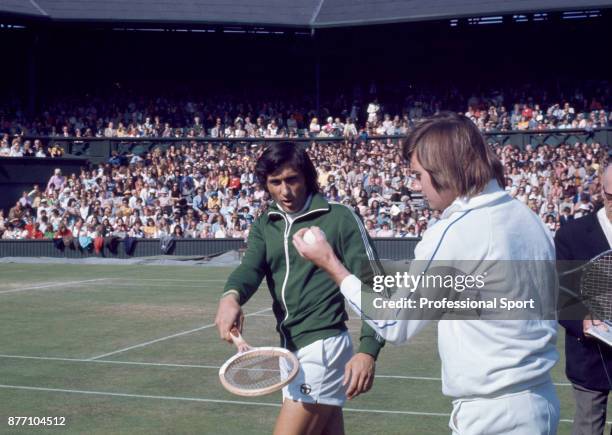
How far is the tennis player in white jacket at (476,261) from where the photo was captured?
3.08m

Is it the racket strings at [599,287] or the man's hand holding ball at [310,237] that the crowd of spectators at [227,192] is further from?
the man's hand holding ball at [310,237]

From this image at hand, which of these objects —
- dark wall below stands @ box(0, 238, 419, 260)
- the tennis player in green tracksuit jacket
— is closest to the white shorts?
the tennis player in green tracksuit jacket

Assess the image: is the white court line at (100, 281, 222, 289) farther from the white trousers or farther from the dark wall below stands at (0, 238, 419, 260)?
the white trousers

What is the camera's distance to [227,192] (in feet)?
107

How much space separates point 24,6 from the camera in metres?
37.9

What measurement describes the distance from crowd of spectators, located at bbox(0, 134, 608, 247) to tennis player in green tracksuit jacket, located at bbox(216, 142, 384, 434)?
68.9 feet

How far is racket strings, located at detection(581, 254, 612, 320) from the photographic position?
4.65 metres

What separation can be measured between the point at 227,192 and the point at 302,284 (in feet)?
91.1

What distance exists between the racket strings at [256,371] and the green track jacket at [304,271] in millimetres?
284

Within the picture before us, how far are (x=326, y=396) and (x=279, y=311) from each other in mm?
551

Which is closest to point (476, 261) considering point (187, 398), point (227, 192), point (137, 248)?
point (187, 398)

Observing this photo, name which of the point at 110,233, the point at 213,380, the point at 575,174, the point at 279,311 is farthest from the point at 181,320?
the point at 575,174

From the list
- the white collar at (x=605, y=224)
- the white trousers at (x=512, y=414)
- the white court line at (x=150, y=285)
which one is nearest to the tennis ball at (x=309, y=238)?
the white trousers at (x=512, y=414)

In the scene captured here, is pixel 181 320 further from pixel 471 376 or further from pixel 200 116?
pixel 200 116
